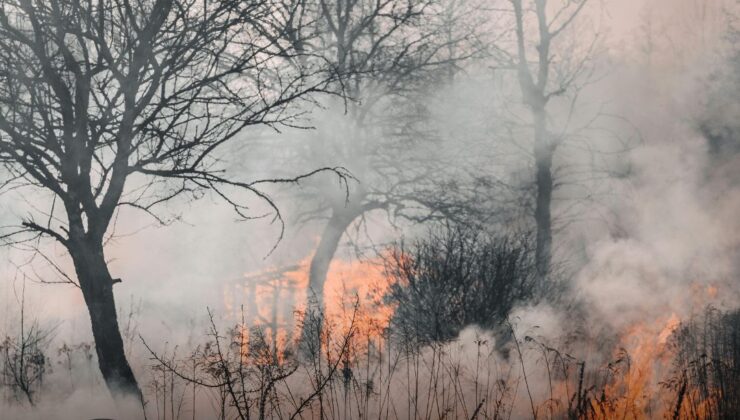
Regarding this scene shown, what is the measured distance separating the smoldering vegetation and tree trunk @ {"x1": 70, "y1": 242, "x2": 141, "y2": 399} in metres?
0.02

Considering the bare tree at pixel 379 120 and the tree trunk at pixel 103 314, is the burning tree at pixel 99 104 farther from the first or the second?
the bare tree at pixel 379 120

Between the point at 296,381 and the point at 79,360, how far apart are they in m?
3.76

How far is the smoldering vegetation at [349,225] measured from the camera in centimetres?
446

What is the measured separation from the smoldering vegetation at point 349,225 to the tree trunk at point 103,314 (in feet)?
0.06

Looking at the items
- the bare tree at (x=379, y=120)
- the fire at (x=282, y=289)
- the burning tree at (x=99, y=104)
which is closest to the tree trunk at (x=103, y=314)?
the burning tree at (x=99, y=104)

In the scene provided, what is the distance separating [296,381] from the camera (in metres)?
6.80

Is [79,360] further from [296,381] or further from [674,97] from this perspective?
[674,97]

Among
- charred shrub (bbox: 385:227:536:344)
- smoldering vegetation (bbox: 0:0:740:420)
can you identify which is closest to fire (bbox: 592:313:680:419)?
smoldering vegetation (bbox: 0:0:740:420)

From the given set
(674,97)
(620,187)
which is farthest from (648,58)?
(620,187)

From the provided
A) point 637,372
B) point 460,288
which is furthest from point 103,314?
point 637,372

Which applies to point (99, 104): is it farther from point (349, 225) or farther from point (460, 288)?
point (349, 225)

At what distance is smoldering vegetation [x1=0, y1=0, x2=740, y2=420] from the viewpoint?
446 cm

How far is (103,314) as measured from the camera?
187 inches

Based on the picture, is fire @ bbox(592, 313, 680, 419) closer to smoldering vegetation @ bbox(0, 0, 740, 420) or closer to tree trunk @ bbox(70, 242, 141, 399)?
smoldering vegetation @ bbox(0, 0, 740, 420)
